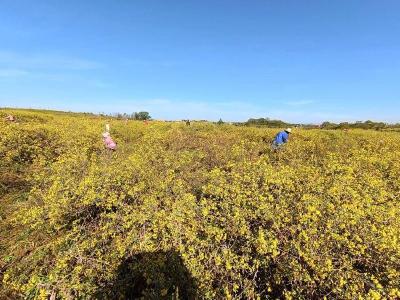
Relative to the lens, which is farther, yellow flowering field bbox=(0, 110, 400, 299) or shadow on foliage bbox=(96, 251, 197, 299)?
shadow on foliage bbox=(96, 251, 197, 299)

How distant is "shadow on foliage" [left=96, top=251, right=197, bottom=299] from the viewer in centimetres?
431

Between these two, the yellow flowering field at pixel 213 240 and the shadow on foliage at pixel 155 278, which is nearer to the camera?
the yellow flowering field at pixel 213 240

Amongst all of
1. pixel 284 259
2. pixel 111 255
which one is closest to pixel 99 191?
pixel 111 255

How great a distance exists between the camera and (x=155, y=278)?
4371 millimetres

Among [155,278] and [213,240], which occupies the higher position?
[213,240]

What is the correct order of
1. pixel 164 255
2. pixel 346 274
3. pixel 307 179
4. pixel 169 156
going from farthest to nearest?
pixel 169 156, pixel 307 179, pixel 164 255, pixel 346 274

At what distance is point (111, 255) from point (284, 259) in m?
2.38

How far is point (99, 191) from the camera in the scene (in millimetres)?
5719

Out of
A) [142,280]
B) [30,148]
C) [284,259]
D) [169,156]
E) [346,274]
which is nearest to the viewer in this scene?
[346,274]

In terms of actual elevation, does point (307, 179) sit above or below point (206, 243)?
above

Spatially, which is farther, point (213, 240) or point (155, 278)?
point (213, 240)

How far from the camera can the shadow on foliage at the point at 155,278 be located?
431 cm

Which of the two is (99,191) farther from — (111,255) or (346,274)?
(346,274)

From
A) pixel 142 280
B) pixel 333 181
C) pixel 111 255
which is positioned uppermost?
pixel 333 181
